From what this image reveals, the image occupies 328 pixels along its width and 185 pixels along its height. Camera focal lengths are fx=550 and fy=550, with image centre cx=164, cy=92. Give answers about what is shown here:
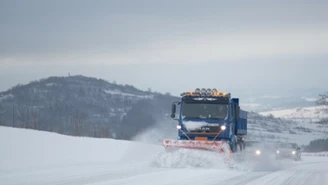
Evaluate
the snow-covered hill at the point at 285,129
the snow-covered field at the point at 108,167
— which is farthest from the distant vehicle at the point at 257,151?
the snow-covered hill at the point at 285,129

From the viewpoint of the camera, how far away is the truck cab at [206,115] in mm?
23156

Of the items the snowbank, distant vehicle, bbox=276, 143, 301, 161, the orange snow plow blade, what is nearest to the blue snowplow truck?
the orange snow plow blade

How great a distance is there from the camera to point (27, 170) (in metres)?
18.8

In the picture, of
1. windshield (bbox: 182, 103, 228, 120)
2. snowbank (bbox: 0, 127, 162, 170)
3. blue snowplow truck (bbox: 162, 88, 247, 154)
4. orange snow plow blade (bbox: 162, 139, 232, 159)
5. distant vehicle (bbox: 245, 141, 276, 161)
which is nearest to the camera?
orange snow plow blade (bbox: 162, 139, 232, 159)

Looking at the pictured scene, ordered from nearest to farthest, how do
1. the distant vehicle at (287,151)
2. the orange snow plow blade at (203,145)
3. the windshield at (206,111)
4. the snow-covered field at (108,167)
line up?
1. the snow-covered field at (108,167)
2. the orange snow plow blade at (203,145)
3. the windshield at (206,111)
4. the distant vehicle at (287,151)

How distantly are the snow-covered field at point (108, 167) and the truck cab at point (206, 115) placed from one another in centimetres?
155

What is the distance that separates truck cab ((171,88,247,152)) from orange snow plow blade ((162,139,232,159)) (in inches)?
40.9

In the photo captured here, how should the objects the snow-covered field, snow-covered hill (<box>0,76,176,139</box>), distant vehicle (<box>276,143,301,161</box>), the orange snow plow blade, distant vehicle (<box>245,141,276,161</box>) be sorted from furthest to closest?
snow-covered hill (<box>0,76,176,139</box>) → distant vehicle (<box>276,143,301,161</box>) → distant vehicle (<box>245,141,276,161</box>) → the orange snow plow blade → the snow-covered field

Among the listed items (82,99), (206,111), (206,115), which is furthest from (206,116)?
(82,99)

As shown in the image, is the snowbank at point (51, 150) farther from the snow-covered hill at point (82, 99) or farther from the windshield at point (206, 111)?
the snow-covered hill at point (82, 99)

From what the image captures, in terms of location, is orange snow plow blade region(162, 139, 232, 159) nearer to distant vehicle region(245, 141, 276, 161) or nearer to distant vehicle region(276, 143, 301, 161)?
distant vehicle region(245, 141, 276, 161)

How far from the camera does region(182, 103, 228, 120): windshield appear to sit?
23375 mm

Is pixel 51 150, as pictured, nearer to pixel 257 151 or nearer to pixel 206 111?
pixel 206 111

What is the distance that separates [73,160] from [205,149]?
6.45 m
